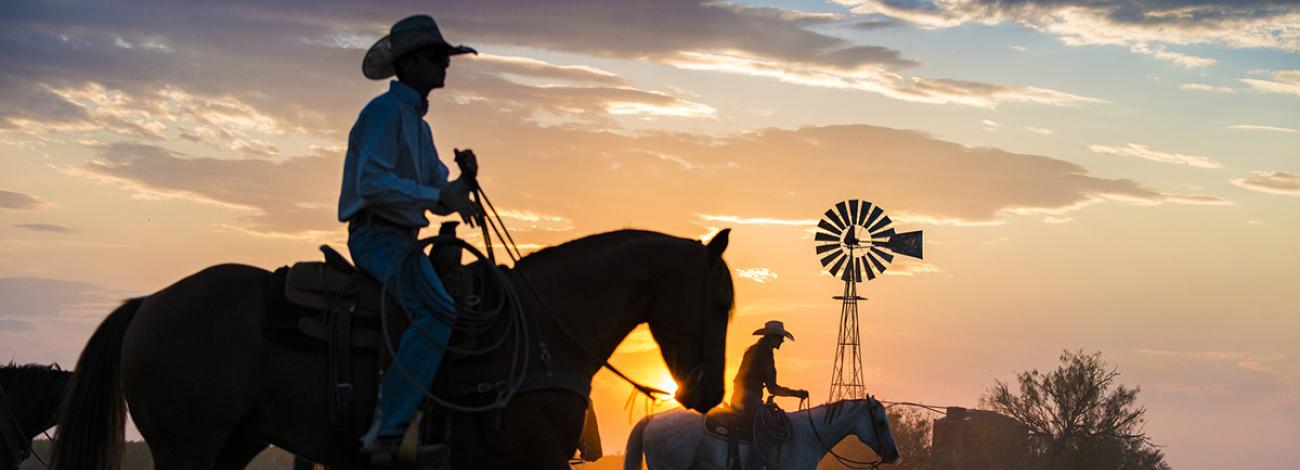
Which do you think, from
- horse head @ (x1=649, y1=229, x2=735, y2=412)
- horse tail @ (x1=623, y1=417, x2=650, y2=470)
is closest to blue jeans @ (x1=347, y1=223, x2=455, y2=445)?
horse head @ (x1=649, y1=229, x2=735, y2=412)

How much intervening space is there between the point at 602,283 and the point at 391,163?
1.44 m

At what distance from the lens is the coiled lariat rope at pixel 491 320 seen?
24.4ft

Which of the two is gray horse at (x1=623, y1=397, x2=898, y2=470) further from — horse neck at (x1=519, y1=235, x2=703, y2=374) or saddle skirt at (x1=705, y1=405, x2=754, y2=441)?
horse neck at (x1=519, y1=235, x2=703, y2=374)

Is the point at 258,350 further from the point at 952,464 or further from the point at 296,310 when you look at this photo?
the point at 952,464

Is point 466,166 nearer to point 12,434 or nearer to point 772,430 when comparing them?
point 12,434

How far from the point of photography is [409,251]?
7504 millimetres

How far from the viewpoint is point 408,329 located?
293 inches

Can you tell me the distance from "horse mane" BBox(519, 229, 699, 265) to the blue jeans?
33.0 inches

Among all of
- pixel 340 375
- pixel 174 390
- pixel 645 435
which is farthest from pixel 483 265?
pixel 645 435

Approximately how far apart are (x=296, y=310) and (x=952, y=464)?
31517 millimetres

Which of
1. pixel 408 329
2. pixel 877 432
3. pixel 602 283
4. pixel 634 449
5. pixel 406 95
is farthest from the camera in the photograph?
pixel 634 449

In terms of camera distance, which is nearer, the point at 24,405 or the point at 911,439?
the point at 24,405

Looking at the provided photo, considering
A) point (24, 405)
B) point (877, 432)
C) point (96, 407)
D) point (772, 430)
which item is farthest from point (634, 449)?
point (96, 407)

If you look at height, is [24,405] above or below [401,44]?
below
